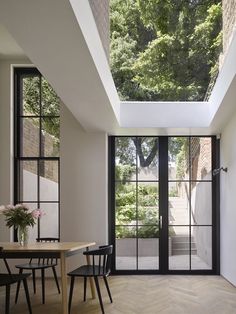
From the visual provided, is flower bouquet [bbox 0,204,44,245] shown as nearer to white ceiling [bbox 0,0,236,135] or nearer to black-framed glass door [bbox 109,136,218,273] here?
white ceiling [bbox 0,0,236,135]

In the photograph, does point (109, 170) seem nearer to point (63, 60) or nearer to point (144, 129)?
point (144, 129)

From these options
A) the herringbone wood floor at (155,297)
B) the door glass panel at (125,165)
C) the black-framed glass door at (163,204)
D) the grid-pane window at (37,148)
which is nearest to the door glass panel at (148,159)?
the black-framed glass door at (163,204)

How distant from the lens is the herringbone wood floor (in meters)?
4.70

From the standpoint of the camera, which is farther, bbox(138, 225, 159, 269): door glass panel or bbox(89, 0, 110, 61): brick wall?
→ bbox(138, 225, 159, 269): door glass panel

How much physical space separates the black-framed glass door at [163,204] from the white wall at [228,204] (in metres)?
0.29

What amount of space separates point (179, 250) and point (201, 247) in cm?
38

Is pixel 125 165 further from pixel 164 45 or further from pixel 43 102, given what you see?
pixel 164 45

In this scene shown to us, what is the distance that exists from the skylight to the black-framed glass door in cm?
268

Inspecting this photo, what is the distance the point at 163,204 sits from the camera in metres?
6.77

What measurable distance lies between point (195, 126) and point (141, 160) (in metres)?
1.18

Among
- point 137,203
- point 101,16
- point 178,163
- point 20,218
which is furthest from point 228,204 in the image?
point 101,16

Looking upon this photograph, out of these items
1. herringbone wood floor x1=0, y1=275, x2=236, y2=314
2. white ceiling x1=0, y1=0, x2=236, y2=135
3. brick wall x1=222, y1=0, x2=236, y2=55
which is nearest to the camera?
white ceiling x1=0, y1=0, x2=236, y2=135

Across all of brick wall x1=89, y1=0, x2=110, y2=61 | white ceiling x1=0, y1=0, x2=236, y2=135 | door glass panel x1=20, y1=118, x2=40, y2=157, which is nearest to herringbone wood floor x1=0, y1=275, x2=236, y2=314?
door glass panel x1=20, y1=118, x2=40, y2=157

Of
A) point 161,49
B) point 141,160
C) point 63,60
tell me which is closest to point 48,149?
point 141,160
